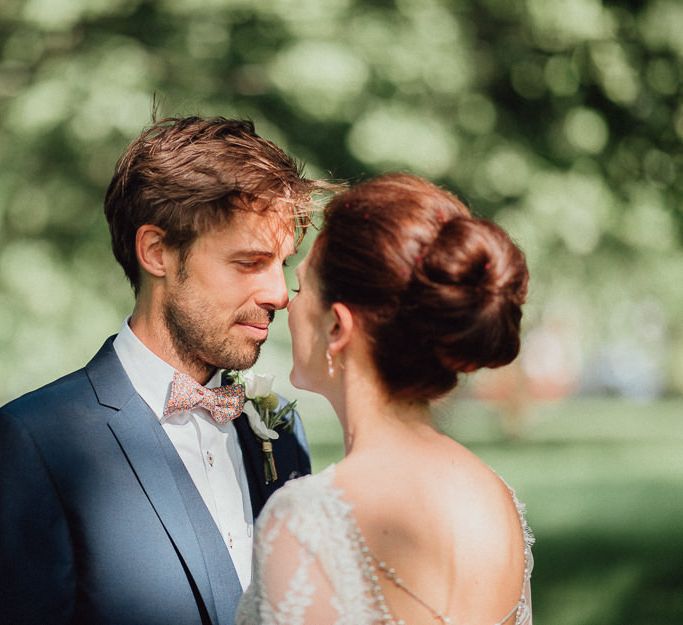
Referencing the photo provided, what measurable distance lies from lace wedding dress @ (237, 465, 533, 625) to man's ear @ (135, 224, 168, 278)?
114cm

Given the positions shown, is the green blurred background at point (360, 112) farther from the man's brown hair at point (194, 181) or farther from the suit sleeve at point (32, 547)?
the suit sleeve at point (32, 547)

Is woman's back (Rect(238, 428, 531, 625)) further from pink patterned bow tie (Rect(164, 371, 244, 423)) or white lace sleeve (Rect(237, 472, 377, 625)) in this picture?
pink patterned bow tie (Rect(164, 371, 244, 423))

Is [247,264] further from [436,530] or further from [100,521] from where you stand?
[436,530]

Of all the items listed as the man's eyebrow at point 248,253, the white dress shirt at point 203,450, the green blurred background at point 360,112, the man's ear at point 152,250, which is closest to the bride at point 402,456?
the white dress shirt at point 203,450

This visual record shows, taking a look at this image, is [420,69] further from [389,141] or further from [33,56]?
[33,56]

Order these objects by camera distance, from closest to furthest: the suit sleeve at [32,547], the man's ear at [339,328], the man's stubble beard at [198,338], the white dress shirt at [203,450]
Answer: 1. the man's ear at [339,328]
2. the suit sleeve at [32,547]
3. the white dress shirt at [203,450]
4. the man's stubble beard at [198,338]

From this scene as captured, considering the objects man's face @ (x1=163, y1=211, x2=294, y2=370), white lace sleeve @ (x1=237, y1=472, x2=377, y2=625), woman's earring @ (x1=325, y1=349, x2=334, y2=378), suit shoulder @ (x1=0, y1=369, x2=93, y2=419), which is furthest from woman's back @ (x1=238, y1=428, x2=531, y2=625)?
man's face @ (x1=163, y1=211, x2=294, y2=370)

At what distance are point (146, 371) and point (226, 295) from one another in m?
0.31

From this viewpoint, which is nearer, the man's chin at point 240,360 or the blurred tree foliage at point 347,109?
the man's chin at point 240,360

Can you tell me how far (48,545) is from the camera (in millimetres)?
2436

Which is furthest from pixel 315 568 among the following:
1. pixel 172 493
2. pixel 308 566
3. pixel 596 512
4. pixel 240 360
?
pixel 596 512

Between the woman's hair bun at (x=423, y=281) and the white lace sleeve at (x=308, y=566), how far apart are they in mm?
307

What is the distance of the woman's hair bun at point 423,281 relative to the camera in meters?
2.03

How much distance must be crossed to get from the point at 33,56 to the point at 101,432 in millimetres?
3811
